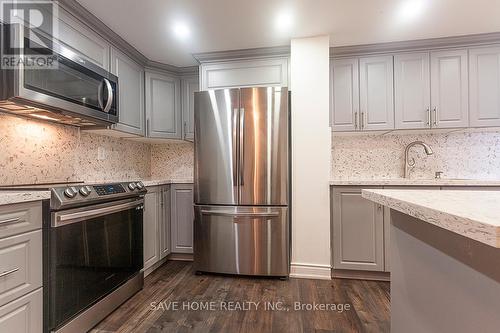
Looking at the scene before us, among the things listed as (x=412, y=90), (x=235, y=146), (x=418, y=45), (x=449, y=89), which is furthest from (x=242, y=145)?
(x=449, y=89)

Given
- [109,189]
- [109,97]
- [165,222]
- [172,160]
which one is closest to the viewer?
[109,189]

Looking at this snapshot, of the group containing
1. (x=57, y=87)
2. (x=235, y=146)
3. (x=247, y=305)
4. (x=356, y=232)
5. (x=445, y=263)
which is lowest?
(x=247, y=305)

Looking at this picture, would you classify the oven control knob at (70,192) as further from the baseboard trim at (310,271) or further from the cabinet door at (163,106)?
the baseboard trim at (310,271)

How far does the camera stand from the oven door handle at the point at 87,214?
144cm

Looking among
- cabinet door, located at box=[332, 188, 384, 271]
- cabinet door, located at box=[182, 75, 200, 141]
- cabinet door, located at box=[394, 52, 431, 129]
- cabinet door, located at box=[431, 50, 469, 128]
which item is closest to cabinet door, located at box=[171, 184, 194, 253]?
cabinet door, located at box=[182, 75, 200, 141]

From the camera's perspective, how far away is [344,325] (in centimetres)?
171

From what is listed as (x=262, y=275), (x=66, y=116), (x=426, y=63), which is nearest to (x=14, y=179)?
(x=66, y=116)

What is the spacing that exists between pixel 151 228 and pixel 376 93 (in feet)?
8.82

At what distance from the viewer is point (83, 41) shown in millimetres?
1984

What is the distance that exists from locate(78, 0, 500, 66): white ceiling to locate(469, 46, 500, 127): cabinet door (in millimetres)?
225

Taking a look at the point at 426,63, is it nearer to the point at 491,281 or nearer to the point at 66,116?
the point at 491,281

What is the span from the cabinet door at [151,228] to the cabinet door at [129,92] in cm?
68

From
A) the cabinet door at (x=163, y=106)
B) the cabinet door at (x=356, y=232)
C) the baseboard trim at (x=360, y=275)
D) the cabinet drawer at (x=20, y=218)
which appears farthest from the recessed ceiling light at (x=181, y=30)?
the baseboard trim at (x=360, y=275)

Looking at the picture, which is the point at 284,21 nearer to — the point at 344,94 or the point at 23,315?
the point at 344,94
